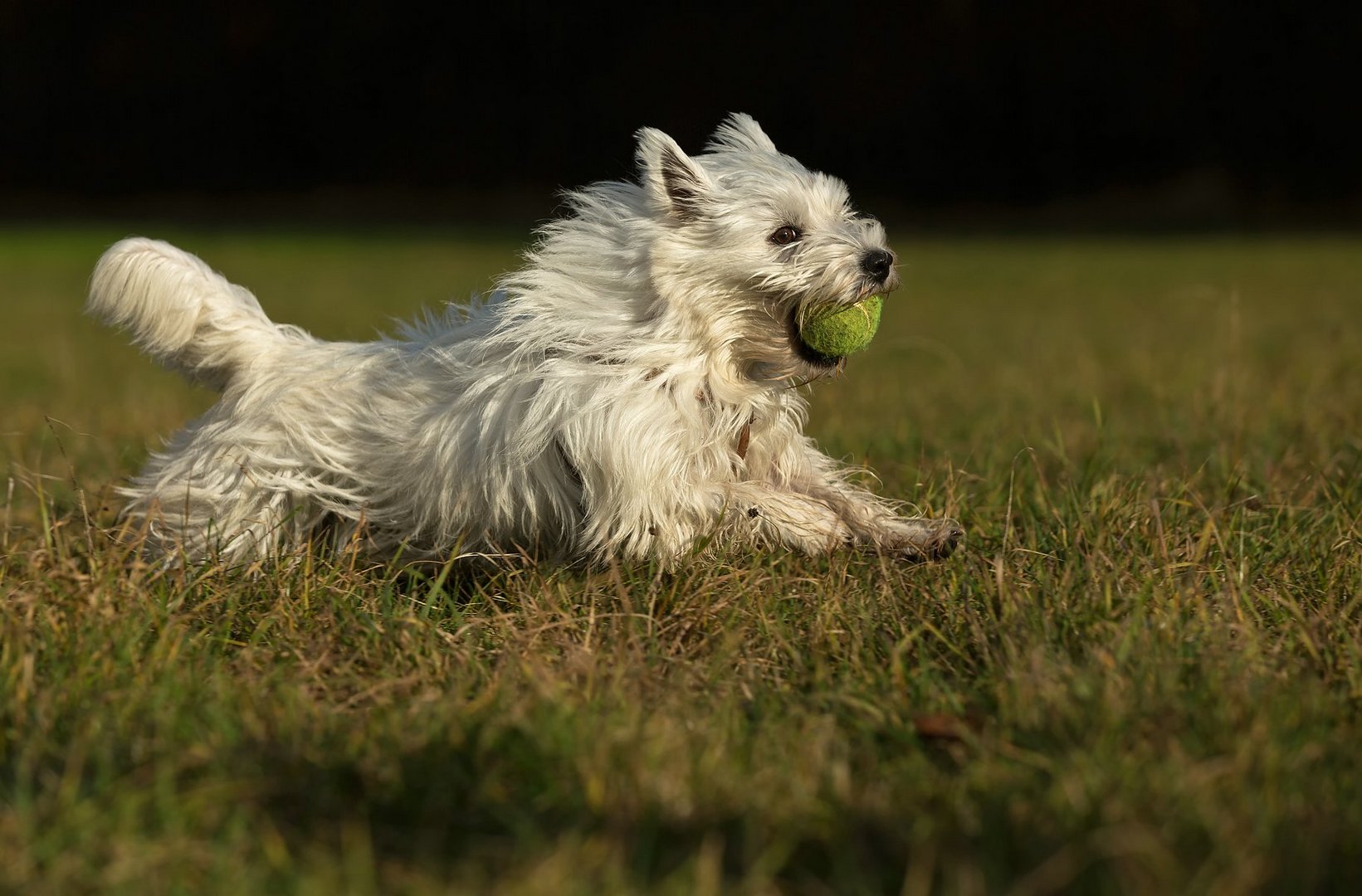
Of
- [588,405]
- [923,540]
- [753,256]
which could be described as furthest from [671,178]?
[923,540]

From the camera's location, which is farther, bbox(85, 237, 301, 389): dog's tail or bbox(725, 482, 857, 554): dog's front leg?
bbox(85, 237, 301, 389): dog's tail

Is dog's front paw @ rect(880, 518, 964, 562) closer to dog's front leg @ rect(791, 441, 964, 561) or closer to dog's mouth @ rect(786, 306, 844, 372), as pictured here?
dog's front leg @ rect(791, 441, 964, 561)

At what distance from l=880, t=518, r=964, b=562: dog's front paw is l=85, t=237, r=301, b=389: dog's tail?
1.88 meters

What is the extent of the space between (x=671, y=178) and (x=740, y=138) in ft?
1.29

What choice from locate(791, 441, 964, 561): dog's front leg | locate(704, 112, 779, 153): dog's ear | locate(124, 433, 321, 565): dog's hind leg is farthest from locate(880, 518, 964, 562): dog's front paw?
locate(124, 433, 321, 565): dog's hind leg

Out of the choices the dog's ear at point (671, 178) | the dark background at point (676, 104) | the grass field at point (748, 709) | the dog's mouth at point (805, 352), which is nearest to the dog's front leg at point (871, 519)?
the grass field at point (748, 709)

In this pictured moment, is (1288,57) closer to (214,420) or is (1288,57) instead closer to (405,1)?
(405,1)

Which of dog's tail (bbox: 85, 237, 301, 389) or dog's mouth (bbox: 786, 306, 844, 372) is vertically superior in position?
dog's mouth (bbox: 786, 306, 844, 372)

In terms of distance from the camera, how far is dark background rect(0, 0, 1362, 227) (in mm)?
27719

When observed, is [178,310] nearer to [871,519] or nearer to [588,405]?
[588,405]

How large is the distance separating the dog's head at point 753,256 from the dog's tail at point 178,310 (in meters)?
1.26

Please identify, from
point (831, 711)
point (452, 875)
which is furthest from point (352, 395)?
point (452, 875)

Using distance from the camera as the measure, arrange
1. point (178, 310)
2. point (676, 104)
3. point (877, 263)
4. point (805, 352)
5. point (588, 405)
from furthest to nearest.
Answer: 1. point (676, 104)
2. point (178, 310)
3. point (805, 352)
4. point (877, 263)
5. point (588, 405)

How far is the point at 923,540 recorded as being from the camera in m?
3.79
